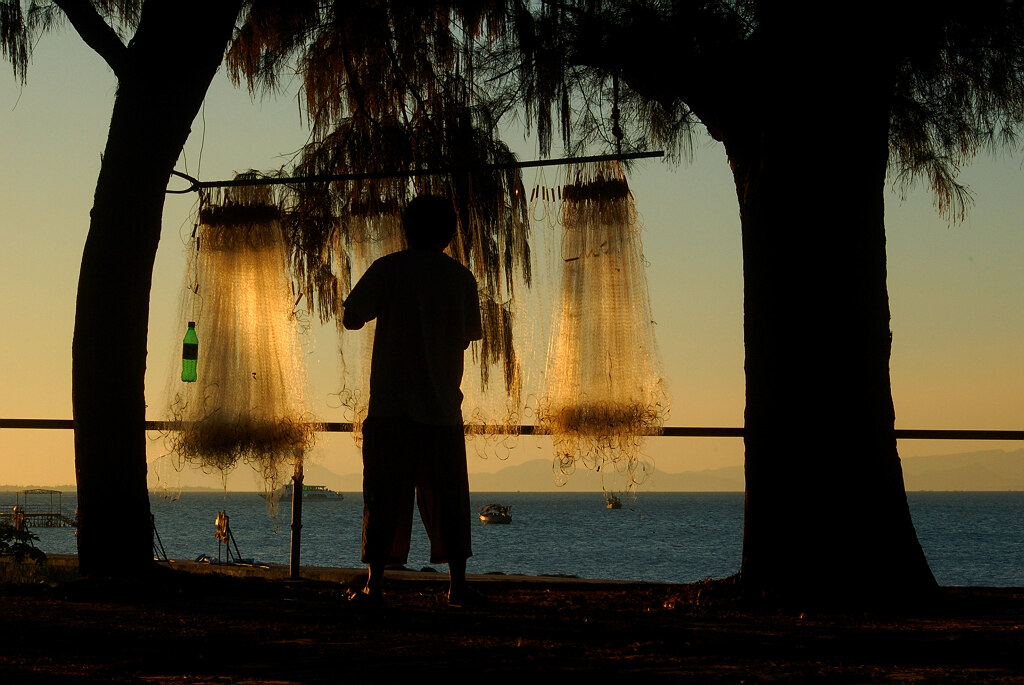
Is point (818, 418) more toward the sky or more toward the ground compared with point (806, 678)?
more toward the sky

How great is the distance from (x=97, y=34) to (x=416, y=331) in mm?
1976

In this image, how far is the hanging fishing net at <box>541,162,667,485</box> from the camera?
197 inches

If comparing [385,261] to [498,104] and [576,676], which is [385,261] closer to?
[576,676]

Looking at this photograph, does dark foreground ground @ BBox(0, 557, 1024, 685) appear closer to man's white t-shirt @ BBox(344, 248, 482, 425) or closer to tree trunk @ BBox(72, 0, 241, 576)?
tree trunk @ BBox(72, 0, 241, 576)

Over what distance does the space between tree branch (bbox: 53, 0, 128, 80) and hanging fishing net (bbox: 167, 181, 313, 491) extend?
742mm

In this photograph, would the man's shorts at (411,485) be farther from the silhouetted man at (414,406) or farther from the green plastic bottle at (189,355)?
the green plastic bottle at (189,355)

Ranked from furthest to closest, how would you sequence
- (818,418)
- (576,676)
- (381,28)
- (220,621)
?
(381,28)
(818,418)
(220,621)
(576,676)

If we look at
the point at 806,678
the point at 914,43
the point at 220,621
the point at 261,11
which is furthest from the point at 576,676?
the point at 261,11

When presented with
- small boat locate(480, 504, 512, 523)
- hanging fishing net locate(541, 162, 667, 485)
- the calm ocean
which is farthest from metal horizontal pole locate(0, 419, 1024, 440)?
small boat locate(480, 504, 512, 523)

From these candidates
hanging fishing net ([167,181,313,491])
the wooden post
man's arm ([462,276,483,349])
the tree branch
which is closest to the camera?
man's arm ([462,276,483,349])

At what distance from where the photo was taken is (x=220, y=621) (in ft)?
11.0

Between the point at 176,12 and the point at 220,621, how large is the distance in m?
2.34

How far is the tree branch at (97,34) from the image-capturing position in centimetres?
461

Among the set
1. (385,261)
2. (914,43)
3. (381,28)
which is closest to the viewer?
(385,261)
